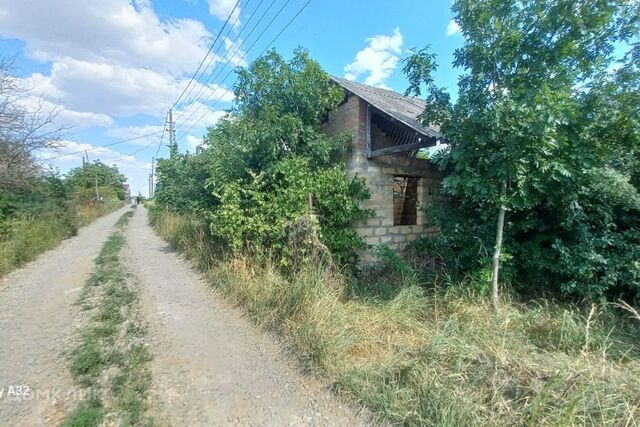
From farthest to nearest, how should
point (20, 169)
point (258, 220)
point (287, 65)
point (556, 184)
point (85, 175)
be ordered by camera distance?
point (85, 175)
point (20, 169)
point (287, 65)
point (258, 220)
point (556, 184)

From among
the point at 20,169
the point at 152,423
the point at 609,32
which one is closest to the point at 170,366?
the point at 152,423

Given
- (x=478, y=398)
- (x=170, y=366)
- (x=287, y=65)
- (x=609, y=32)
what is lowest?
(x=170, y=366)

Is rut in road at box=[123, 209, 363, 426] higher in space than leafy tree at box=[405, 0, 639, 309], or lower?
lower

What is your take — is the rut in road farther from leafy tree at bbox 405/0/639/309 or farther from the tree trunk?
leafy tree at bbox 405/0/639/309

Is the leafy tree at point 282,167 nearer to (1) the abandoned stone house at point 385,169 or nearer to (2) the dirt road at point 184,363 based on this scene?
(1) the abandoned stone house at point 385,169

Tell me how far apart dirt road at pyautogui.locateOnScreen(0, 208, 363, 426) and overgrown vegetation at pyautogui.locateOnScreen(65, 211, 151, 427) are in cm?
11

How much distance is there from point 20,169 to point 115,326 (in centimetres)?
888

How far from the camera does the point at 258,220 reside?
545 centimetres

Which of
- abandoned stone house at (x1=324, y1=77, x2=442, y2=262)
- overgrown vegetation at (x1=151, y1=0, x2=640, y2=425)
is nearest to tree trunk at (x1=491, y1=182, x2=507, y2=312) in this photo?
overgrown vegetation at (x1=151, y1=0, x2=640, y2=425)

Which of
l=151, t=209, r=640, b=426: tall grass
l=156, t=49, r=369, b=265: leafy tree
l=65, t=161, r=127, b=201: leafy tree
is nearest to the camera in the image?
l=151, t=209, r=640, b=426: tall grass

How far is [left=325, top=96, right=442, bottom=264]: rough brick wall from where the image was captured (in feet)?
20.3

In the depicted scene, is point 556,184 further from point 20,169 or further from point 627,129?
point 20,169

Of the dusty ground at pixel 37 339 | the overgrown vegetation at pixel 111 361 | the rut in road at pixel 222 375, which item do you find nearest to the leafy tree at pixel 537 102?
the rut in road at pixel 222 375

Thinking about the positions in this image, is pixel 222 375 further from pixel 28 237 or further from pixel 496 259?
pixel 28 237
